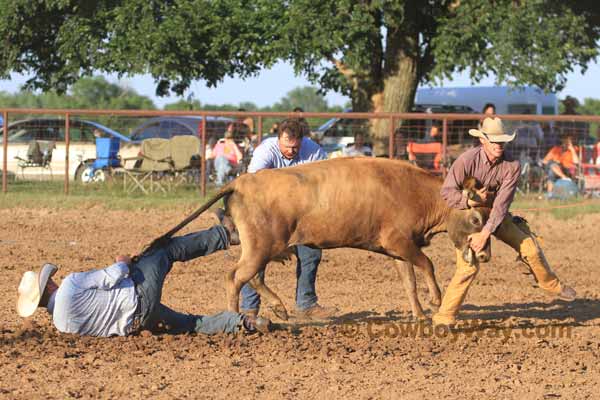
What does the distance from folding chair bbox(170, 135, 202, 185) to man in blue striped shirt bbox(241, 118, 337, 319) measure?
8.88 metres

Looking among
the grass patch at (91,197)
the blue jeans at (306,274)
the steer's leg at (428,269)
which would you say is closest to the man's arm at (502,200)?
the steer's leg at (428,269)

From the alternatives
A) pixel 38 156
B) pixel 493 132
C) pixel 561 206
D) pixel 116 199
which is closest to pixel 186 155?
pixel 116 199

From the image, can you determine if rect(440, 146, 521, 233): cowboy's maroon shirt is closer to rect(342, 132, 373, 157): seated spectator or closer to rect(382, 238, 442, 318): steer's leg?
rect(382, 238, 442, 318): steer's leg

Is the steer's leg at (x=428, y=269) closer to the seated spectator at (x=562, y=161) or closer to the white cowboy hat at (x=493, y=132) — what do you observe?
the white cowboy hat at (x=493, y=132)

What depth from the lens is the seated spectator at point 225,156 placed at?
17438 mm

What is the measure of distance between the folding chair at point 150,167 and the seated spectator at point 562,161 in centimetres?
625

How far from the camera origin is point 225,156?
57.6 ft

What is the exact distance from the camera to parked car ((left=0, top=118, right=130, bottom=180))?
18094mm

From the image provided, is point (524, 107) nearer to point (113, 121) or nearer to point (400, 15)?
point (400, 15)

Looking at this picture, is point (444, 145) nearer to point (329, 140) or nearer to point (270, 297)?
point (329, 140)

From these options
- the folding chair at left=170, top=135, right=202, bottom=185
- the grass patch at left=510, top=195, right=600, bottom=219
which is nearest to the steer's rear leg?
the grass patch at left=510, top=195, right=600, bottom=219

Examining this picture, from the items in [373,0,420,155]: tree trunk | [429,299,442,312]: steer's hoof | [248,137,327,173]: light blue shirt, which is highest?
[373,0,420,155]: tree trunk

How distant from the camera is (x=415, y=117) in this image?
17.2 m

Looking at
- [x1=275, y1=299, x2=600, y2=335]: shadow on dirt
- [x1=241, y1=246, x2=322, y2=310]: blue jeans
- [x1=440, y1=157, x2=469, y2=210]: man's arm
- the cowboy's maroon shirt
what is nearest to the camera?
the cowboy's maroon shirt
